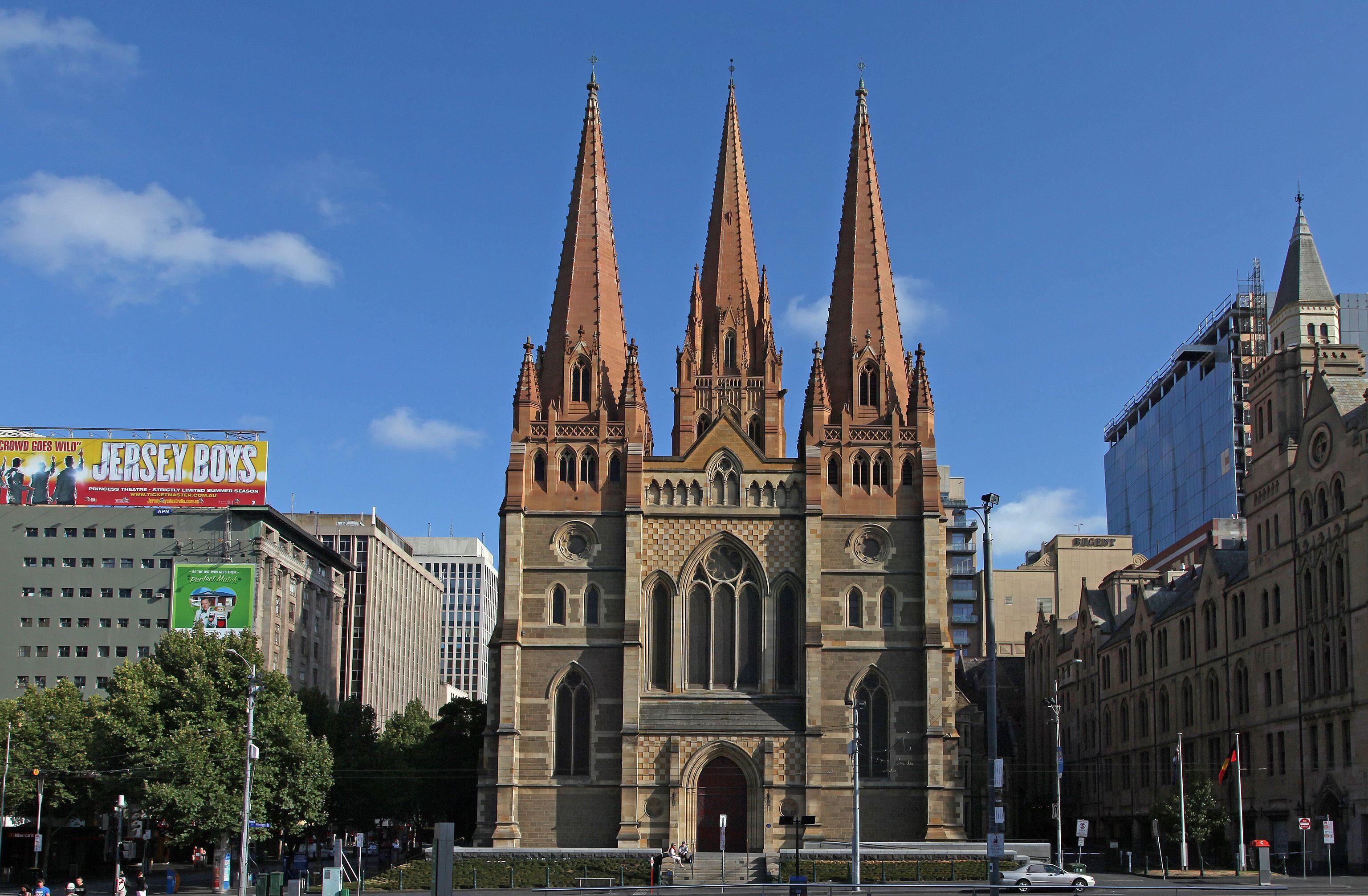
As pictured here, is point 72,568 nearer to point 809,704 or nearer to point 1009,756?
point 809,704

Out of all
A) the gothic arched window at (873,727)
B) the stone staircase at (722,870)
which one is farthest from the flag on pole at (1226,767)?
the stone staircase at (722,870)

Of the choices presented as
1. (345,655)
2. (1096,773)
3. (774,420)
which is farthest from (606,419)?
(345,655)

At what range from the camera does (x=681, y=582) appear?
221 feet

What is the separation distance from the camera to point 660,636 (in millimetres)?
67625

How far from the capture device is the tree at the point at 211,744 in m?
60.1

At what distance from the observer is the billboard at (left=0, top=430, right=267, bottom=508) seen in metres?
96.4

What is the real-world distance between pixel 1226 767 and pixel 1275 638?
255 inches

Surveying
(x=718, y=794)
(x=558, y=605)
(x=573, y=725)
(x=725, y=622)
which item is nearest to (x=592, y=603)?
(x=558, y=605)

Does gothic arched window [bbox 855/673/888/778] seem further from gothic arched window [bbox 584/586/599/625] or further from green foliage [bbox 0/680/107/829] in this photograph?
green foliage [bbox 0/680/107/829]

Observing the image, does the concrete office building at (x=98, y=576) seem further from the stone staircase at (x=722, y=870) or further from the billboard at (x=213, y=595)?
the stone staircase at (x=722, y=870)

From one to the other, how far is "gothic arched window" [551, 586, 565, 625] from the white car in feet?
82.2

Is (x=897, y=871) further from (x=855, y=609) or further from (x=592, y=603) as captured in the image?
(x=592, y=603)

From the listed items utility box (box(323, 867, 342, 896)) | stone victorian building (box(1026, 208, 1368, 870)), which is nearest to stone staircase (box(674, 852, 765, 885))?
stone victorian building (box(1026, 208, 1368, 870))

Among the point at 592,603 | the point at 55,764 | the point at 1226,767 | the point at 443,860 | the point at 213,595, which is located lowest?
the point at 55,764
